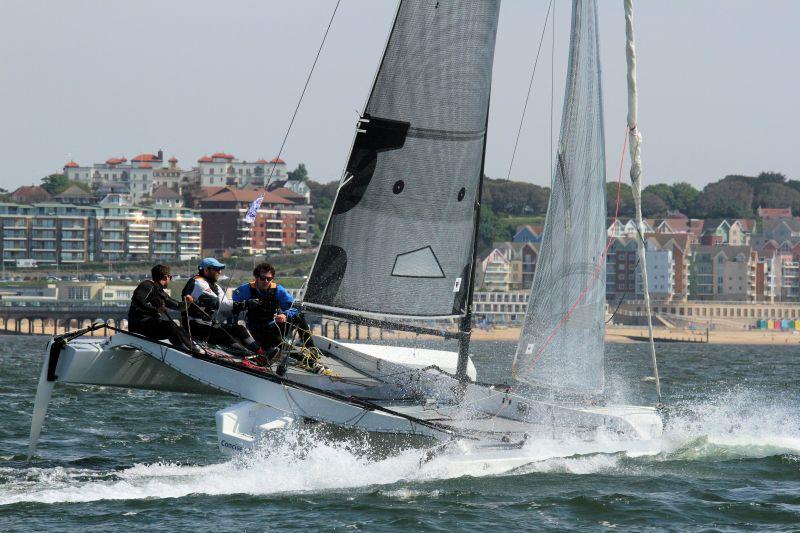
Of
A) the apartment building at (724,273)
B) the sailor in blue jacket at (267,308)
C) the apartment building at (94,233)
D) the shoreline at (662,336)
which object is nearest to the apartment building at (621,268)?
the apartment building at (724,273)

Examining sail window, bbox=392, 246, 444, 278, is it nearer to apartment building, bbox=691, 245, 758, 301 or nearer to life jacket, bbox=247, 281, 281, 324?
life jacket, bbox=247, 281, 281, 324

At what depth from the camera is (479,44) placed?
1506 cm

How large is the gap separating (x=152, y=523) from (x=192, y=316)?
10.9ft

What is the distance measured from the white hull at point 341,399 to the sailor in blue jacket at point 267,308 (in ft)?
1.88

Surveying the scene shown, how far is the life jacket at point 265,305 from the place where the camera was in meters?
14.9

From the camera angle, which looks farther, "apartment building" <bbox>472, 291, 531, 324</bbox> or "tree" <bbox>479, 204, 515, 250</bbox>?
"tree" <bbox>479, 204, 515, 250</bbox>

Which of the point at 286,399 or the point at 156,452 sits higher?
the point at 286,399

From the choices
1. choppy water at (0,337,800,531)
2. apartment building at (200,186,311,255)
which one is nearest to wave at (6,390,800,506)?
choppy water at (0,337,800,531)

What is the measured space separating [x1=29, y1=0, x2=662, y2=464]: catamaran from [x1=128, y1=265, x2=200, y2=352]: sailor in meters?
0.25

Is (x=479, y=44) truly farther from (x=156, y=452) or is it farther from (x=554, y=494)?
(x=156, y=452)

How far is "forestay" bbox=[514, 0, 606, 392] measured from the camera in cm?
1598

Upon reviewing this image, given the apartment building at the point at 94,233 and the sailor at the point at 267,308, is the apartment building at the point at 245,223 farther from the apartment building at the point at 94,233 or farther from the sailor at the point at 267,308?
the sailor at the point at 267,308

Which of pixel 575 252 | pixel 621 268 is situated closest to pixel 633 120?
pixel 575 252

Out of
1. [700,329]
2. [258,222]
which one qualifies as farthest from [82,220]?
[700,329]
